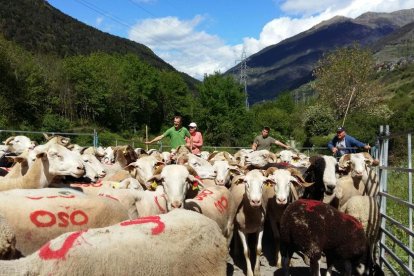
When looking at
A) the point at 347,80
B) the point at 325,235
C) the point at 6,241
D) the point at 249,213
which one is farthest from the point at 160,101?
the point at 6,241

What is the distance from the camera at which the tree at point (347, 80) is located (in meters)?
41.7

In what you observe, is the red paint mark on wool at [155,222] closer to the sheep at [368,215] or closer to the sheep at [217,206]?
the sheep at [217,206]

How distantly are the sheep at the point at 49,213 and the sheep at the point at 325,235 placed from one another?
224cm

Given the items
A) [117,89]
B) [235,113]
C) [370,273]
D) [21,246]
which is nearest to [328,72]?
[235,113]

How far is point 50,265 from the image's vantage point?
9.67 feet

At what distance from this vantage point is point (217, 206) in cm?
648

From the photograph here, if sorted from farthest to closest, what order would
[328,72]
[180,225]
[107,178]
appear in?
[328,72] → [107,178] → [180,225]

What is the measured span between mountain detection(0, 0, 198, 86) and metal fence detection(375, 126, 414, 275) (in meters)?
103

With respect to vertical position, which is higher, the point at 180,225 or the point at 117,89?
the point at 117,89

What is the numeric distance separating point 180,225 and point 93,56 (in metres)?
71.3

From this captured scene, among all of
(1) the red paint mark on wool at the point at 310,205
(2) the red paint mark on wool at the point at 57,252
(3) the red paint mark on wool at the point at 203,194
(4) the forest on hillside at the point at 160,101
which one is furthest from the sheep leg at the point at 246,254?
(4) the forest on hillside at the point at 160,101

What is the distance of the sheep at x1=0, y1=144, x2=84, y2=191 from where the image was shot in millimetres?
5473

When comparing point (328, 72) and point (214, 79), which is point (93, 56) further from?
point (328, 72)

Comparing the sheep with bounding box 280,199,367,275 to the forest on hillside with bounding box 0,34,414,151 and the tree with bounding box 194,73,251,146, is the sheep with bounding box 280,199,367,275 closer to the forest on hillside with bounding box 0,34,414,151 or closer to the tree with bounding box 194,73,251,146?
the forest on hillside with bounding box 0,34,414,151
